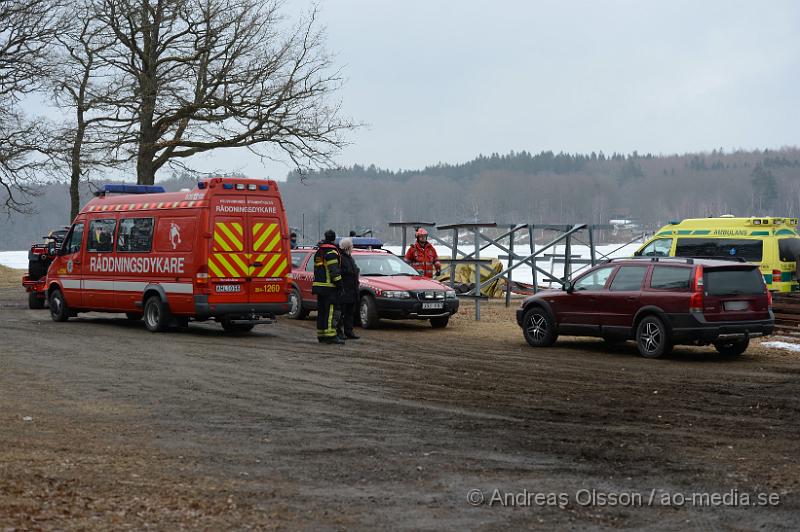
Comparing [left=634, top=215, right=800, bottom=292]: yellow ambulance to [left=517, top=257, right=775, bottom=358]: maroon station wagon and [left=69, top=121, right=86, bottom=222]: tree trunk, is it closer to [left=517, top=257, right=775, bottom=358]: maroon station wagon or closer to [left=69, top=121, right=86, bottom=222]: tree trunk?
[left=517, top=257, right=775, bottom=358]: maroon station wagon

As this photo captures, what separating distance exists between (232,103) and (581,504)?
33379 millimetres

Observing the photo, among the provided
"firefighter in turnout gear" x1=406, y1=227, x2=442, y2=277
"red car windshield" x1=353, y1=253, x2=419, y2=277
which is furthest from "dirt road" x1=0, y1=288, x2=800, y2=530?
"firefighter in turnout gear" x1=406, y1=227, x2=442, y2=277

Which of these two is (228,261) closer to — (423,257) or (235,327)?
(235,327)

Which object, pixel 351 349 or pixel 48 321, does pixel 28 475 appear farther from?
pixel 48 321

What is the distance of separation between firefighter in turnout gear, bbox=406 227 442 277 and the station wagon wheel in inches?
239

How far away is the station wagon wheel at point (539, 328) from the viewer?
17828 millimetres

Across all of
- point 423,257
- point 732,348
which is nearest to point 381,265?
point 423,257

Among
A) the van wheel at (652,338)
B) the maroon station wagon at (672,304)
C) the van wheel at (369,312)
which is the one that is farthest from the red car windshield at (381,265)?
the van wheel at (652,338)

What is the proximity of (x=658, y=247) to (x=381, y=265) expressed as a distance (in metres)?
7.11

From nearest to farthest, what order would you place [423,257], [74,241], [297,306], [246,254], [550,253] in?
[246,254] < [74,241] < [297,306] < [423,257] < [550,253]

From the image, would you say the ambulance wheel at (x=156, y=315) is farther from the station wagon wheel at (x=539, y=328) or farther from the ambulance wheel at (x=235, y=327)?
the station wagon wheel at (x=539, y=328)

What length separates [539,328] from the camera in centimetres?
1806

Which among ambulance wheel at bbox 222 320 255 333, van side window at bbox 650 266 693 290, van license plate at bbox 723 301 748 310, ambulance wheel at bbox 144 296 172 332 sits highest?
van side window at bbox 650 266 693 290

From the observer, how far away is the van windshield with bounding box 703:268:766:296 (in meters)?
15.7
